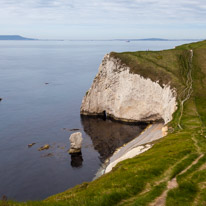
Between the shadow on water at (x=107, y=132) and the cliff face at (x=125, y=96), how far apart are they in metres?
4.37

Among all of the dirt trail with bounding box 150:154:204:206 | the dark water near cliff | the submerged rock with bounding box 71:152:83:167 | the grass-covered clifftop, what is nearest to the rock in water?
the submerged rock with bounding box 71:152:83:167

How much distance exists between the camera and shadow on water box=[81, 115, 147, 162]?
248 ft

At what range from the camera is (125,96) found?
9838cm

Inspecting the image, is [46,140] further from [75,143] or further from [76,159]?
[76,159]

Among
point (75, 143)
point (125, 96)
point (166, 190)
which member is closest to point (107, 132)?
point (125, 96)

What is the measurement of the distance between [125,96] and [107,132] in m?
18.5

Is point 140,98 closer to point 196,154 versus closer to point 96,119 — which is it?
point 96,119

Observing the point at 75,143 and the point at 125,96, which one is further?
the point at 125,96

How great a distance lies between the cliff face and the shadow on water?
4.37 m

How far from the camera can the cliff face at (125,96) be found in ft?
299

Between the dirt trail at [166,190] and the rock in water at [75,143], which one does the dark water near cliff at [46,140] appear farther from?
the dirt trail at [166,190]

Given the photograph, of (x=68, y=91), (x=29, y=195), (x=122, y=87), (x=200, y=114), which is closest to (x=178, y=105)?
(x=200, y=114)

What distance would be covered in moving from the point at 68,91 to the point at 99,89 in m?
43.9

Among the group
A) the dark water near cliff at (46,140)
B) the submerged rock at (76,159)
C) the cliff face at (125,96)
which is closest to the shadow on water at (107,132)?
the dark water near cliff at (46,140)
